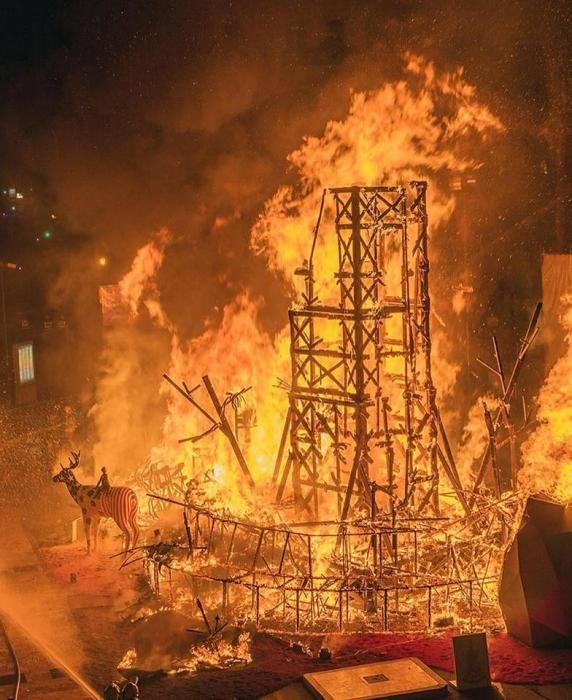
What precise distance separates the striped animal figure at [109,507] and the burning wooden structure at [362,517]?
33.8 inches

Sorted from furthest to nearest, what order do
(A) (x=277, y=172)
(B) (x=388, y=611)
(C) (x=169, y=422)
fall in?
1. (A) (x=277, y=172)
2. (C) (x=169, y=422)
3. (B) (x=388, y=611)

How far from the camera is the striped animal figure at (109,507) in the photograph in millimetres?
17531

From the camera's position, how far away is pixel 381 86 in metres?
23.3

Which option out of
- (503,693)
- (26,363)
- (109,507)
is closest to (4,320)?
(26,363)

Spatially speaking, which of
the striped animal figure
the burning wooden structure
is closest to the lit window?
the striped animal figure

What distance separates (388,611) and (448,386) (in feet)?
36.9

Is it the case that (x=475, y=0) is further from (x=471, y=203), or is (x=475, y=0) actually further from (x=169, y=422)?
(x=169, y=422)

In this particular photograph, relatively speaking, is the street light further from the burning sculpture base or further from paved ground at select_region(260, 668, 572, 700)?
paved ground at select_region(260, 668, 572, 700)

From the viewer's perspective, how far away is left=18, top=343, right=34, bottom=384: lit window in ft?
87.2

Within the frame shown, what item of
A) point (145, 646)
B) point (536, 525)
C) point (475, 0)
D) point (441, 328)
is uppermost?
point (475, 0)

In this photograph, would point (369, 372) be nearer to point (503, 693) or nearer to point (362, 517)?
point (362, 517)

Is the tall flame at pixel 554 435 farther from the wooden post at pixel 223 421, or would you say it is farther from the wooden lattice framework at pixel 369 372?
the wooden post at pixel 223 421

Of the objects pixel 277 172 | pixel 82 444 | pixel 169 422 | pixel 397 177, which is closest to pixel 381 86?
pixel 397 177

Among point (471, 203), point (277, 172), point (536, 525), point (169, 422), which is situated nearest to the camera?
point (536, 525)
